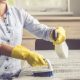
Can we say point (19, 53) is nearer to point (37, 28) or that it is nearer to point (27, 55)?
point (27, 55)

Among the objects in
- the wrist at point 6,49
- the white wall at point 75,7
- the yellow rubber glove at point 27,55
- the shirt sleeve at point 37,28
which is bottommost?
the yellow rubber glove at point 27,55

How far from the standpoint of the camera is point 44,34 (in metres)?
0.94

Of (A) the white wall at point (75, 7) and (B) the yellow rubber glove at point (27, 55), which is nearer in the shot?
(B) the yellow rubber glove at point (27, 55)

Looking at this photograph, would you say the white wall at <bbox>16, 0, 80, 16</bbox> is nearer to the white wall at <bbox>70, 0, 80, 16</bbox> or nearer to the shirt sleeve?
the white wall at <bbox>70, 0, 80, 16</bbox>

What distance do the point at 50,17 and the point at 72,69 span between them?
2.84 ft

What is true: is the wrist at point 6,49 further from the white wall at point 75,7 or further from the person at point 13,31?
the white wall at point 75,7

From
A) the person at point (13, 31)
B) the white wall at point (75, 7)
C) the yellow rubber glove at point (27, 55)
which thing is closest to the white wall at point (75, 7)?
the white wall at point (75, 7)

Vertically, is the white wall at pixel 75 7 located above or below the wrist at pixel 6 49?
above

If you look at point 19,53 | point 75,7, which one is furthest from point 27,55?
point 75,7

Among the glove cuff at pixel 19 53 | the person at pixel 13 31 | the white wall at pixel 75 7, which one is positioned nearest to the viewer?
the glove cuff at pixel 19 53

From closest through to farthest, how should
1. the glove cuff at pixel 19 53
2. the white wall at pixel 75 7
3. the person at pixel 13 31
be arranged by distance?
1. the glove cuff at pixel 19 53
2. the person at pixel 13 31
3. the white wall at pixel 75 7

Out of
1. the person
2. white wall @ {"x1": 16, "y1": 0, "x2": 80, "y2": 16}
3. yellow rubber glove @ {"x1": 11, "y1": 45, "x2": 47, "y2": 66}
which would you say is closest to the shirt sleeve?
the person

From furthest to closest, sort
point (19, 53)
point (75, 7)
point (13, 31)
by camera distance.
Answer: point (75, 7)
point (13, 31)
point (19, 53)

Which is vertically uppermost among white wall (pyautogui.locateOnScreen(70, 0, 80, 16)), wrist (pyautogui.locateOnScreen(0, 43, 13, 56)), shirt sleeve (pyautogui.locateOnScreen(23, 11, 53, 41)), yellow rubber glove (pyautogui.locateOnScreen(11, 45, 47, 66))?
white wall (pyautogui.locateOnScreen(70, 0, 80, 16))
